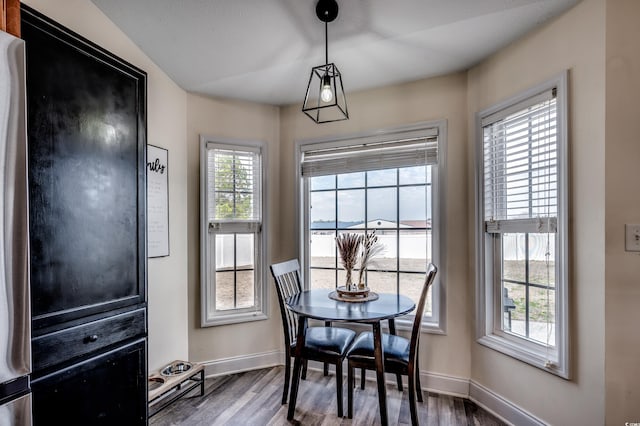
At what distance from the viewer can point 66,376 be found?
1.34 metres

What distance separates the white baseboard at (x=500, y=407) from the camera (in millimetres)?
2055

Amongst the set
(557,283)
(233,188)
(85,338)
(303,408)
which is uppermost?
(233,188)

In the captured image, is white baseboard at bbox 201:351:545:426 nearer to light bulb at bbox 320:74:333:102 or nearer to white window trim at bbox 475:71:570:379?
white window trim at bbox 475:71:570:379

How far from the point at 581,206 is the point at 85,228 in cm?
241

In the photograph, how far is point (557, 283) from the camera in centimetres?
190

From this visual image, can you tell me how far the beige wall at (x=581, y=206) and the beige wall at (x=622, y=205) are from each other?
0.10ft

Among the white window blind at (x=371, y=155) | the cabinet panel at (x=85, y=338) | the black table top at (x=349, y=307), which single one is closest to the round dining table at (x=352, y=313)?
the black table top at (x=349, y=307)

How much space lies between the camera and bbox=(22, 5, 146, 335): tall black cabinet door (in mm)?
1239

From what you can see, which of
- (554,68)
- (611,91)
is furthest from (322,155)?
(611,91)

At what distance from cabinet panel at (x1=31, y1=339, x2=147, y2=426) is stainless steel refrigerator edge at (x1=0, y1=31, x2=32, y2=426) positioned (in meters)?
0.15

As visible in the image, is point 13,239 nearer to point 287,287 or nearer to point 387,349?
point 287,287

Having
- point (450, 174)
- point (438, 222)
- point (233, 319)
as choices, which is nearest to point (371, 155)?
point (450, 174)

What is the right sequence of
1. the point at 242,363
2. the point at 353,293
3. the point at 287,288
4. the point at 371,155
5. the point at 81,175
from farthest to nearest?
the point at 242,363, the point at 371,155, the point at 287,288, the point at 353,293, the point at 81,175

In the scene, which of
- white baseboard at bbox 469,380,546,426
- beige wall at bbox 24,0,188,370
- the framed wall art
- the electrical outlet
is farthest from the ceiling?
white baseboard at bbox 469,380,546,426
